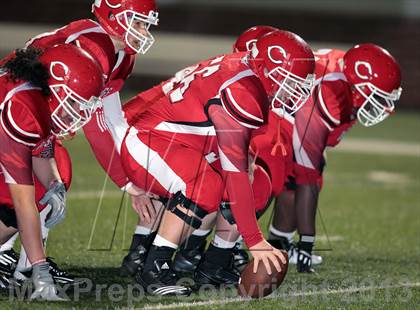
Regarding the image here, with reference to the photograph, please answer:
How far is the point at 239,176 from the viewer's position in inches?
170

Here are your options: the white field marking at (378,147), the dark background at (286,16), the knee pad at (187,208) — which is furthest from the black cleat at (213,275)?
the dark background at (286,16)

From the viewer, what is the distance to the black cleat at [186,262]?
5.01m

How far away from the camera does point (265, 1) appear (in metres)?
18.4

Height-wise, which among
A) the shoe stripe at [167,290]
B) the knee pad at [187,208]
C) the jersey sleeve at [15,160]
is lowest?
the shoe stripe at [167,290]

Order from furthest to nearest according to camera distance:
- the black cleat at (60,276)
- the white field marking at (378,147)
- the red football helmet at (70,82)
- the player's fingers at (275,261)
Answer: the white field marking at (378,147) → the black cleat at (60,276) → the player's fingers at (275,261) → the red football helmet at (70,82)

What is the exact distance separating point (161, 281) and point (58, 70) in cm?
113

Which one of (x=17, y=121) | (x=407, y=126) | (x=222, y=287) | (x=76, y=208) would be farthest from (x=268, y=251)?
(x=407, y=126)

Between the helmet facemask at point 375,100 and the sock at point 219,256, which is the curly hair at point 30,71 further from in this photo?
the helmet facemask at point 375,100

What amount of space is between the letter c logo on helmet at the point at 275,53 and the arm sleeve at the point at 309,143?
0.79 m

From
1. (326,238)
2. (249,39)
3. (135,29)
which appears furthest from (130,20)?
(326,238)

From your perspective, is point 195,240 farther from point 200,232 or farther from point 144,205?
point 144,205

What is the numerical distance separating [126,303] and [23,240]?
534mm

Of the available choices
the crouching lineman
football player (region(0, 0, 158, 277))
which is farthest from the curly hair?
the crouching lineman

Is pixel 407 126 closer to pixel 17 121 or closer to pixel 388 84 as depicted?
pixel 388 84
